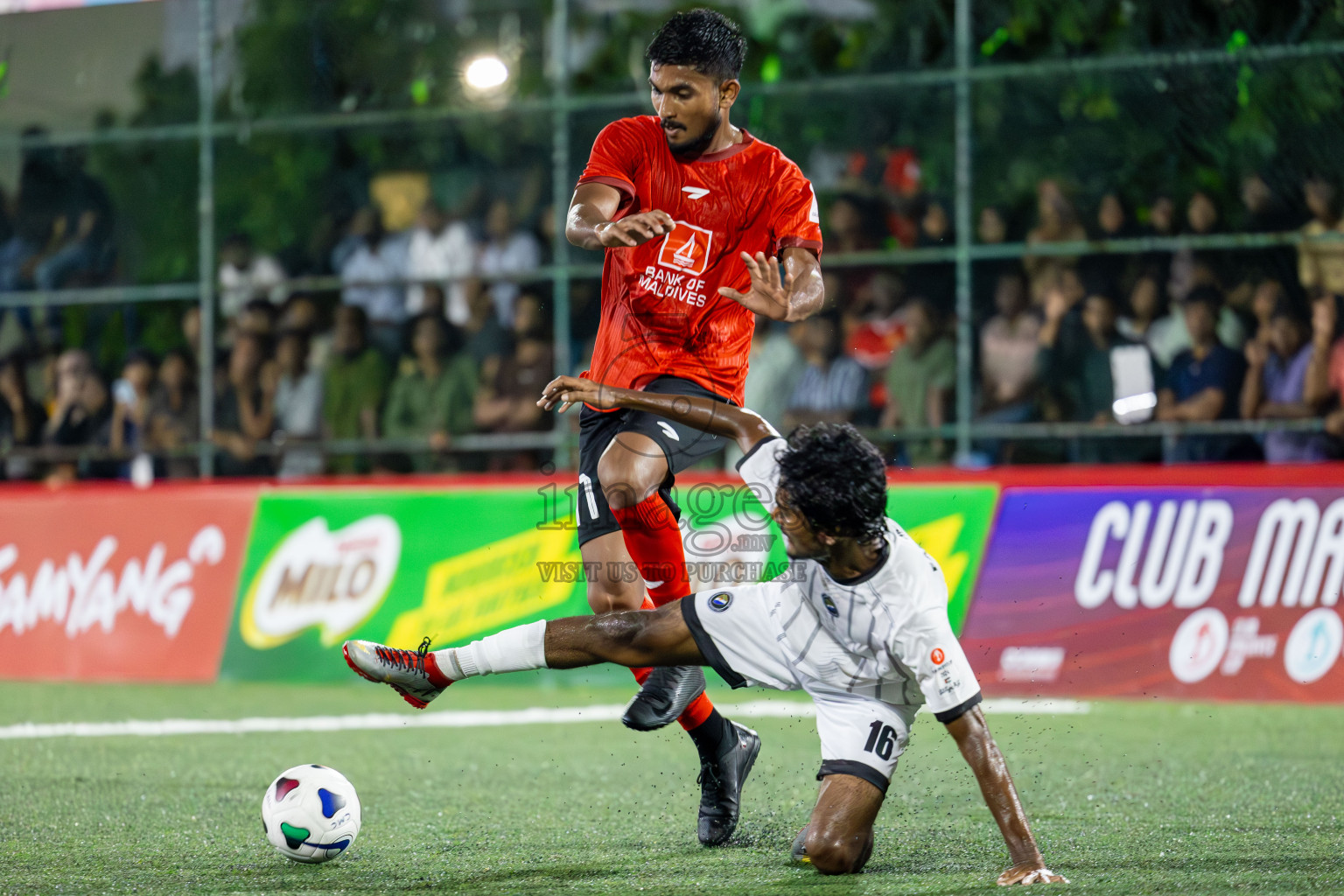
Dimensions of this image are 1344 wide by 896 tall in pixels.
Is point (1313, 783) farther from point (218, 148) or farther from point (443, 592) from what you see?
point (218, 148)

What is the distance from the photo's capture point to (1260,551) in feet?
30.5

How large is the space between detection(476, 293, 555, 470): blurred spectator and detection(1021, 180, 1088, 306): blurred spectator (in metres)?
3.27

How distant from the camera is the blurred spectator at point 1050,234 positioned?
35.3 feet

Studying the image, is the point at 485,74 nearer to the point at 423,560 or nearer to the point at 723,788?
the point at 423,560

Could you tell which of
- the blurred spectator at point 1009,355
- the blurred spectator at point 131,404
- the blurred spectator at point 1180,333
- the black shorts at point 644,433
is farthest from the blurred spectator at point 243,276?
the black shorts at point 644,433

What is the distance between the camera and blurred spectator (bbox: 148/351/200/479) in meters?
12.6

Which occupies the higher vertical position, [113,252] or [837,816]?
[113,252]

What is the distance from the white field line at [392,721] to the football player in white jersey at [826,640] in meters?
3.55

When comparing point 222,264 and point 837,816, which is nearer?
point 837,816

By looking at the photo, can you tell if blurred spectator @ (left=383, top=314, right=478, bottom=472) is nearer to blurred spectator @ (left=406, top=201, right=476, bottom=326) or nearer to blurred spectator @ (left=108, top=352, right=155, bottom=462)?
blurred spectator @ (left=406, top=201, right=476, bottom=326)

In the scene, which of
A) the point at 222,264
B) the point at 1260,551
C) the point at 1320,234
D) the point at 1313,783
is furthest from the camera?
the point at 222,264

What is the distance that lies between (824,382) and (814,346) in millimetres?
273

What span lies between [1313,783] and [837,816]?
2555 millimetres

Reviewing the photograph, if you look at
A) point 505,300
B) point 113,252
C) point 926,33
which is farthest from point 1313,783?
point 113,252
